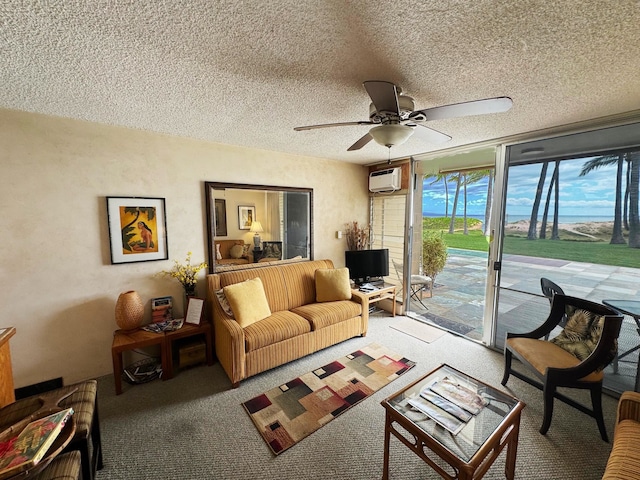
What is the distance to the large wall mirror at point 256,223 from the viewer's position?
9.71ft

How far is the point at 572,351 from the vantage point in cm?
210

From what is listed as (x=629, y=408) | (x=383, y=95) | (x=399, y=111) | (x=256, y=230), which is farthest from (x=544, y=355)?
(x=256, y=230)

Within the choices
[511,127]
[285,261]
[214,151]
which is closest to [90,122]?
[214,151]

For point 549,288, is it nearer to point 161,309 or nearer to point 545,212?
point 545,212

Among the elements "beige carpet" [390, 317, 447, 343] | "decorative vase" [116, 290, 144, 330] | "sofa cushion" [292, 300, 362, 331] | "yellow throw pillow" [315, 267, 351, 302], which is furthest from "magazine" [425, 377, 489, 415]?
"decorative vase" [116, 290, 144, 330]

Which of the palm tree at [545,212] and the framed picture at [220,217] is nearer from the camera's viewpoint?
the palm tree at [545,212]

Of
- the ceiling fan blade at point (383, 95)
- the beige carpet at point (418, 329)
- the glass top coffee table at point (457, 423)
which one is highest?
the ceiling fan blade at point (383, 95)

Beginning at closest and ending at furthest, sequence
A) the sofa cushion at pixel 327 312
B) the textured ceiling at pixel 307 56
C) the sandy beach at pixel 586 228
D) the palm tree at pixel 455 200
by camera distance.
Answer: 1. the textured ceiling at pixel 307 56
2. the sandy beach at pixel 586 228
3. the sofa cushion at pixel 327 312
4. the palm tree at pixel 455 200

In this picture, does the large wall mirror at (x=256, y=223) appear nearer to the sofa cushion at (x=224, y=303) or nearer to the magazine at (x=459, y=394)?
the sofa cushion at (x=224, y=303)

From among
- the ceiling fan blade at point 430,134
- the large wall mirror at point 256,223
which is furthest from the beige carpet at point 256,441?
the ceiling fan blade at point 430,134

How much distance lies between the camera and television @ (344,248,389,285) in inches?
149

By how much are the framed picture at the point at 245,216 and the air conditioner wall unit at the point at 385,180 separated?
201 centimetres

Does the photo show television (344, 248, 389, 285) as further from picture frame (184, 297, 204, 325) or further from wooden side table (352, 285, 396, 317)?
picture frame (184, 297, 204, 325)

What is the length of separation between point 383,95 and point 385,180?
2602mm
